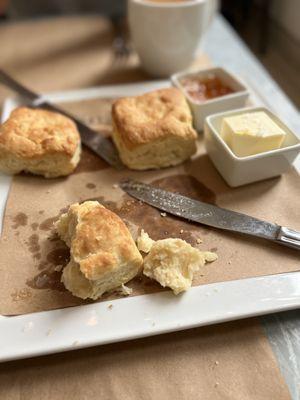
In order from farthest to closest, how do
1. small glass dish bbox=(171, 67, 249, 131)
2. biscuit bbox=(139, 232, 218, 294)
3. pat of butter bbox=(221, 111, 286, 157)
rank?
small glass dish bbox=(171, 67, 249, 131) < pat of butter bbox=(221, 111, 286, 157) < biscuit bbox=(139, 232, 218, 294)

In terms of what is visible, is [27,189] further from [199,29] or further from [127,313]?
[199,29]

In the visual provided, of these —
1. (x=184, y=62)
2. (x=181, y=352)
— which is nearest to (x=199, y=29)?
(x=184, y=62)

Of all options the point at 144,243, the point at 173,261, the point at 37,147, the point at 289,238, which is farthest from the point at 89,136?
the point at 289,238

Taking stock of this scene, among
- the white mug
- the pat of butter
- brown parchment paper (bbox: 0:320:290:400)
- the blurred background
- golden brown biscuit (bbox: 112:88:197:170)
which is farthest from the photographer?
the blurred background

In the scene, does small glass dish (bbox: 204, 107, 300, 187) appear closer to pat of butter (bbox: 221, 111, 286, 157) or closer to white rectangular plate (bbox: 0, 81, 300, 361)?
pat of butter (bbox: 221, 111, 286, 157)

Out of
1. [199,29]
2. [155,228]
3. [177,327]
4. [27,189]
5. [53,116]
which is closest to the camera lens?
[177,327]

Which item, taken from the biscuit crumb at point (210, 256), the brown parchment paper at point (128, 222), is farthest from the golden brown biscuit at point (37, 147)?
the biscuit crumb at point (210, 256)

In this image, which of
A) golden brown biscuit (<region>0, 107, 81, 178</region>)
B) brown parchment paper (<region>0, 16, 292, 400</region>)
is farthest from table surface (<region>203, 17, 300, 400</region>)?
golden brown biscuit (<region>0, 107, 81, 178</region>)
